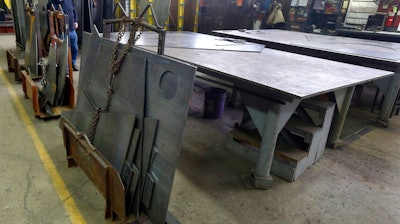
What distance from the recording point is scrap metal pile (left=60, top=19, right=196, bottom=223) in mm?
1442

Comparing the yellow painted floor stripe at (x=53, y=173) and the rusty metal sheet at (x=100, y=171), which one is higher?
the rusty metal sheet at (x=100, y=171)

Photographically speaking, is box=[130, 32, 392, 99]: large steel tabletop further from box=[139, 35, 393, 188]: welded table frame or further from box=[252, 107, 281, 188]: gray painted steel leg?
box=[252, 107, 281, 188]: gray painted steel leg

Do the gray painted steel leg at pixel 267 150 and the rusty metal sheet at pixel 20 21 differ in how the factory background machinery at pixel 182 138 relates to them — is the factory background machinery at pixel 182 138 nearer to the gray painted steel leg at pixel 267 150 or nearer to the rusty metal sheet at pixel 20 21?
the gray painted steel leg at pixel 267 150

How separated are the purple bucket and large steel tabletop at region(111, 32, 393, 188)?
64 cm

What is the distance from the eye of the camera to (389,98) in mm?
3537

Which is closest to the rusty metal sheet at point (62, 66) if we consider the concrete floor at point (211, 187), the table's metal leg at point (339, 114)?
the concrete floor at point (211, 187)

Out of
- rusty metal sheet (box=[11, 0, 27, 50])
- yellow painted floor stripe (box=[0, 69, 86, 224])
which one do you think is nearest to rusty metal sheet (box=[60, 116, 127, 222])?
yellow painted floor stripe (box=[0, 69, 86, 224])

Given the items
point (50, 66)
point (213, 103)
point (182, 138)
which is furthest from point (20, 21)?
point (182, 138)

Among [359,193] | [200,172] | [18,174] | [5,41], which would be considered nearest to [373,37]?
[359,193]

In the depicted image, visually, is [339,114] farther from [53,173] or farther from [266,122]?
[53,173]

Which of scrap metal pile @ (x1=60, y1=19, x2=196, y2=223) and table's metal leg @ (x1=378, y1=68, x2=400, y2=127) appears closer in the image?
scrap metal pile @ (x1=60, y1=19, x2=196, y2=223)

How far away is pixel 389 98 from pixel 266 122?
2.45 meters

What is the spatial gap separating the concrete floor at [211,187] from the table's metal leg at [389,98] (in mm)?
747

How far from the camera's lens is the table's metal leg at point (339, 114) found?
262cm
